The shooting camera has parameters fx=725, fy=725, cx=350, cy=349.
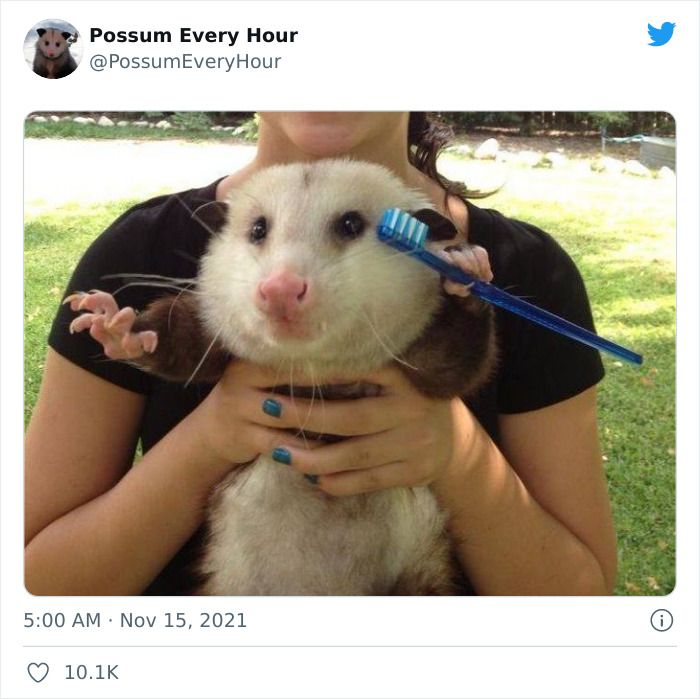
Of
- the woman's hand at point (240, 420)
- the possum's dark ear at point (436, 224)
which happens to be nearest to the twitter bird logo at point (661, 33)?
the possum's dark ear at point (436, 224)

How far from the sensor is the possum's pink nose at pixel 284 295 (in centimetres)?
86

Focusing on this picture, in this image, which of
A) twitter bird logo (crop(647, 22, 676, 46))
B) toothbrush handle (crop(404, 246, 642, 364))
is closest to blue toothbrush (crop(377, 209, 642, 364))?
toothbrush handle (crop(404, 246, 642, 364))

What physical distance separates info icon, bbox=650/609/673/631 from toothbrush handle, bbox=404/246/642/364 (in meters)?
0.39

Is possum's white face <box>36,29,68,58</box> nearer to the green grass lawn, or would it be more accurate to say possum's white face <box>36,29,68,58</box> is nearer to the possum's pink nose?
the green grass lawn

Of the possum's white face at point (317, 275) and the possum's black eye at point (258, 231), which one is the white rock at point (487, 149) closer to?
the possum's white face at point (317, 275)

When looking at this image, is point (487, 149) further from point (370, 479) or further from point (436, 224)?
point (370, 479)

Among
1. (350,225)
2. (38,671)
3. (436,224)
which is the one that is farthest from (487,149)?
(38,671)

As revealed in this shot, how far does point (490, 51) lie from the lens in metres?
1.06

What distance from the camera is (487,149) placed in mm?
1090

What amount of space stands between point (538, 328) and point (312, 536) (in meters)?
0.47

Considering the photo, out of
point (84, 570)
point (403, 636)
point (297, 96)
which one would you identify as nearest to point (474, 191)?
point (297, 96)

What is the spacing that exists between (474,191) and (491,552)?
0.57 m

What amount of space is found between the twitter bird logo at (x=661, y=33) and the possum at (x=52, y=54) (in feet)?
2.85

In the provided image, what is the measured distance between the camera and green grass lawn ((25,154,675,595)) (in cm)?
109
